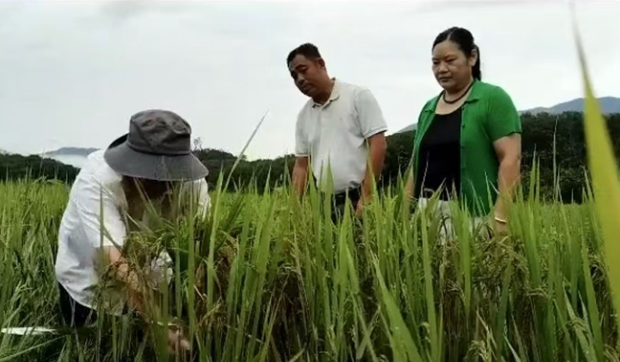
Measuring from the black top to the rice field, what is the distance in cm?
60

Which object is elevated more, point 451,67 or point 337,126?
point 451,67

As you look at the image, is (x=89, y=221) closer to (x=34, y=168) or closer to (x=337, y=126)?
(x=337, y=126)

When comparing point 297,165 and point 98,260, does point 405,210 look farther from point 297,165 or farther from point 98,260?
point 297,165

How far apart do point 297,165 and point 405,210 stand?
154 cm

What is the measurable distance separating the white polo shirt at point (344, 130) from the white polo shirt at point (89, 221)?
0.92 m

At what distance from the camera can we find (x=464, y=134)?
2270mm

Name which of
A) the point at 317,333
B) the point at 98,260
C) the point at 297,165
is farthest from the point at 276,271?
the point at 297,165

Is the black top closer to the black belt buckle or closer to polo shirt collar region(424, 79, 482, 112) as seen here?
polo shirt collar region(424, 79, 482, 112)

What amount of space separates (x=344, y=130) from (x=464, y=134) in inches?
28.3

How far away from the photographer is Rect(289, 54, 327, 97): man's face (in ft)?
9.71

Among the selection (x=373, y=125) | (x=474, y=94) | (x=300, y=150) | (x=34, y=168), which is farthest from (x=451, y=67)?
(x=34, y=168)

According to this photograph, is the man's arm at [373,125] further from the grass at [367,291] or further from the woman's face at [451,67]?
the grass at [367,291]

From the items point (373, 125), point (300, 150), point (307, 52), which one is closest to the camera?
point (373, 125)

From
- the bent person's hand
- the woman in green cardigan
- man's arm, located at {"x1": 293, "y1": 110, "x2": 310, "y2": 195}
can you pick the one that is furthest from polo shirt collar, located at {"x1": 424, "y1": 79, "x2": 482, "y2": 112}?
the bent person's hand
